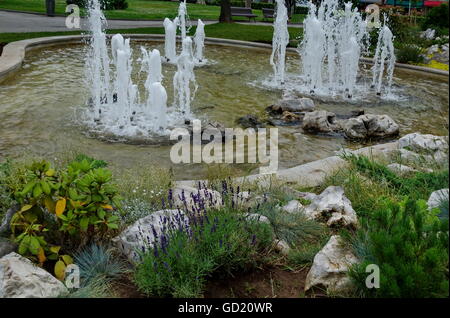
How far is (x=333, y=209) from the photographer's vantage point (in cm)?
439

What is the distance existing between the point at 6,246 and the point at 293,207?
2.50 m

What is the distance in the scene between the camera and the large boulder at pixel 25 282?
300 centimetres

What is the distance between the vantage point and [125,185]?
4.79m

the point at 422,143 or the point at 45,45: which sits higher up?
the point at 45,45

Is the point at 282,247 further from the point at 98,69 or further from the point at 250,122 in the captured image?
the point at 98,69

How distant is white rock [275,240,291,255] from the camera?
3816 mm

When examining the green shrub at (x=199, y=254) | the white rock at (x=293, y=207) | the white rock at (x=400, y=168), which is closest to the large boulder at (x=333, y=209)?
the white rock at (x=293, y=207)

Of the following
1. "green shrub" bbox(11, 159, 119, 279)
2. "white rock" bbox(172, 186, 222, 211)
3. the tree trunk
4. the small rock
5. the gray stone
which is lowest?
the small rock

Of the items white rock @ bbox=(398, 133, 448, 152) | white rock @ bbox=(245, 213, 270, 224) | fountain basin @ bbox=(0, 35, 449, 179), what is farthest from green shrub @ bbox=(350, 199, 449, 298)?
fountain basin @ bbox=(0, 35, 449, 179)

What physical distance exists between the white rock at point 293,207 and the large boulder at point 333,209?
8 centimetres

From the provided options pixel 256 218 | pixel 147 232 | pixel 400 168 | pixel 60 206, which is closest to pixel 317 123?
pixel 400 168

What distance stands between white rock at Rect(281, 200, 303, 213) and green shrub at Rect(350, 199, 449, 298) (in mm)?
1200

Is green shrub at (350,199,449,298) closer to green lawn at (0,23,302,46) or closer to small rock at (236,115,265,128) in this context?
small rock at (236,115,265,128)
